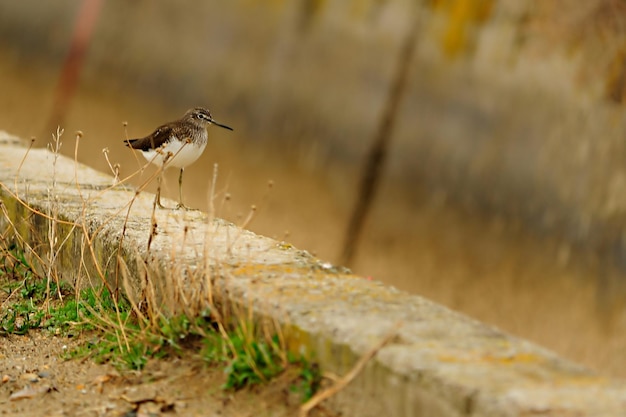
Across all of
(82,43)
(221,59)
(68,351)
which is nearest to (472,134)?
(221,59)

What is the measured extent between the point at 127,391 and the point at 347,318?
81cm

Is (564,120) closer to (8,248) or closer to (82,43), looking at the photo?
(82,43)

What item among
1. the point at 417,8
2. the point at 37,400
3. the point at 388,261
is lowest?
the point at 388,261

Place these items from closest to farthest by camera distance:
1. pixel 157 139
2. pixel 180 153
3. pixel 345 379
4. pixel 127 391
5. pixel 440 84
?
pixel 345 379
pixel 127 391
pixel 180 153
pixel 157 139
pixel 440 84

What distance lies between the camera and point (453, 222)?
33.0ft

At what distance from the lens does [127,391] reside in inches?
127

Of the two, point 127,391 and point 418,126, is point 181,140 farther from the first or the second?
point 418,126

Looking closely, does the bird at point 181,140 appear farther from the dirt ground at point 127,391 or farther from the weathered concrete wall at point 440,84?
the weathered concrete wall at point 440,84

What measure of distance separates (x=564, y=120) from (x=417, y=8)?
1873 millimetres

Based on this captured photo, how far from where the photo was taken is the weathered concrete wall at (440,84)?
31.4 ft

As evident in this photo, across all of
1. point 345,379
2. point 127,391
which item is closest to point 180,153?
point 127,391

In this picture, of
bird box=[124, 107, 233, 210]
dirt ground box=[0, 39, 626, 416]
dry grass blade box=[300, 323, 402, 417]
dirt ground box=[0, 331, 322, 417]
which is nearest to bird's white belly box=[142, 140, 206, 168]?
bird box=[124, 107, 233, 210]

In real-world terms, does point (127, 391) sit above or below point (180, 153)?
below

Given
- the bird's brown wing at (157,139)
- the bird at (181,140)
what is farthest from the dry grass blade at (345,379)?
the bird's brown wing at (157,139)
